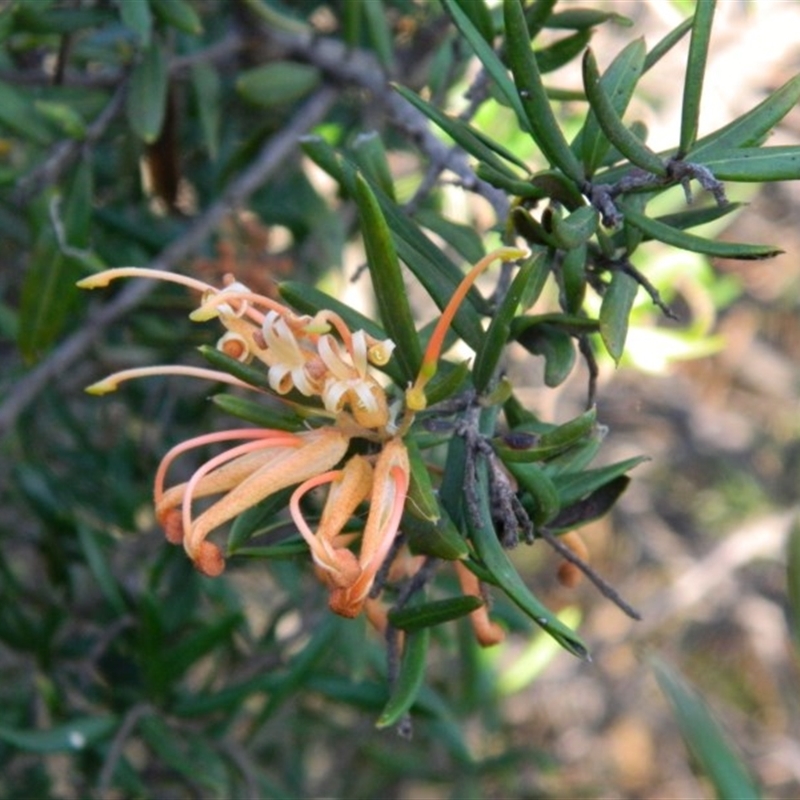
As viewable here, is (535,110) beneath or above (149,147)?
above

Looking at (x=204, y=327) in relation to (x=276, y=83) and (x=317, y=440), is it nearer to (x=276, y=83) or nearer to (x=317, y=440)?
(x=276, y=83)

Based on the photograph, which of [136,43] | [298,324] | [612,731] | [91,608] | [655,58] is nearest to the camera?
[298,324]

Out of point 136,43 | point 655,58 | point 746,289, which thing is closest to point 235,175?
point 136,43

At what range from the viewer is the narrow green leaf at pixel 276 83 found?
1.12 meters

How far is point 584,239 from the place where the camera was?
604 millimetres

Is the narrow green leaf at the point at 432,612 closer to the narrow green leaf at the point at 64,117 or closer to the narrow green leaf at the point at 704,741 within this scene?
the narrow green leaf at the point at 704,741

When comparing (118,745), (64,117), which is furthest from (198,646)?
(64,117)

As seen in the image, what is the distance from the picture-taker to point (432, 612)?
652 mm

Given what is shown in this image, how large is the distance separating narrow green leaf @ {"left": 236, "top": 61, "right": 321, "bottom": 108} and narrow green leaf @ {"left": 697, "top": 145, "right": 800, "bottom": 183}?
0.60 metres

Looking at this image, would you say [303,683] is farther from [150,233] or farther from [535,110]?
[535,110]

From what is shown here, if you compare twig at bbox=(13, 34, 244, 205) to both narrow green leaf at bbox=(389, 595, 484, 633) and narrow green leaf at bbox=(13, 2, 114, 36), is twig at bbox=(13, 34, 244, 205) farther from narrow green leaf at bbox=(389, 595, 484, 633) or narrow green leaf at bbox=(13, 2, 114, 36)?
narrow green leaf at bbox=(389, 595, 484, 633)

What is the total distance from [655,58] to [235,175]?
649 mm

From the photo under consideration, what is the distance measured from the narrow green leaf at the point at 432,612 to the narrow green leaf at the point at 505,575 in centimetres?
3

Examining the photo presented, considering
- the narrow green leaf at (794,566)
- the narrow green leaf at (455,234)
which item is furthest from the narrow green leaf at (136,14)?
the narrow green leaf at (794,566)
